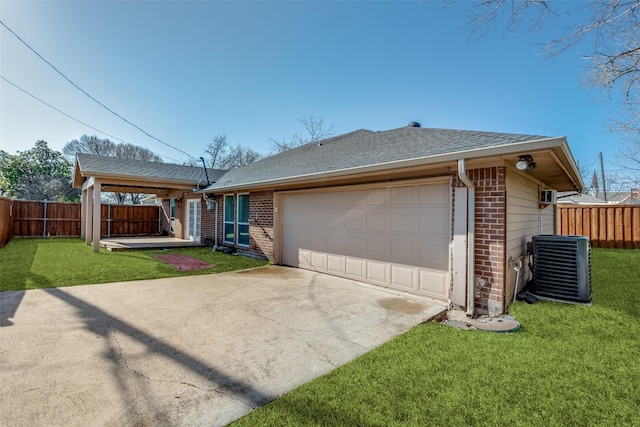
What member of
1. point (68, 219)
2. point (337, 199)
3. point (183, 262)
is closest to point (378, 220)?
point (337, 199)

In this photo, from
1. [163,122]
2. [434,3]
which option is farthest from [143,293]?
[163,122]

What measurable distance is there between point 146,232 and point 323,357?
18.0m

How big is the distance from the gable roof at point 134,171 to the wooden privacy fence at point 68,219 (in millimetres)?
1932

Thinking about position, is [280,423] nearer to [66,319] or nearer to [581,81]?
[66,319]

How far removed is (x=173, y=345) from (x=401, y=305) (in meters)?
3.46

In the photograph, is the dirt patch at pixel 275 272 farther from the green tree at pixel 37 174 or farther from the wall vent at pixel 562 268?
the green tree at pixel 37 174

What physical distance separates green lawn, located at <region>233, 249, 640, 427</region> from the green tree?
3454 cm

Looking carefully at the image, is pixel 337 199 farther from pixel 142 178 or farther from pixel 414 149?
pixel 142 178

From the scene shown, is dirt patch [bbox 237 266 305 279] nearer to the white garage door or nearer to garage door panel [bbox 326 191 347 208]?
the white garage door

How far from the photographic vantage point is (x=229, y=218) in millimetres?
11508

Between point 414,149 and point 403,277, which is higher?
point 414,149

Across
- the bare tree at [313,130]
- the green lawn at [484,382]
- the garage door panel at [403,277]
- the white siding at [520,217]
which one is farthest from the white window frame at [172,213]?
the white siding at [520,217]

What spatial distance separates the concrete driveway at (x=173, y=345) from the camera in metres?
2.31

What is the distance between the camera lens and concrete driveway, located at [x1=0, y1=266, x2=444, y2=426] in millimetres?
2309
